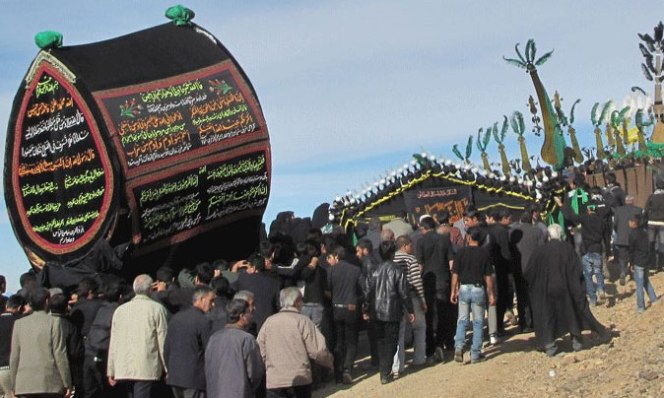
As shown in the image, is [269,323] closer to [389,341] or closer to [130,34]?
[389,341]

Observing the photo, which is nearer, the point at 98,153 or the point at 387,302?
the point at 387,302

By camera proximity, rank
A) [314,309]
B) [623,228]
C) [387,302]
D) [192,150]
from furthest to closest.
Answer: [623,228] < [192,150] < [314,309] < [387,302]

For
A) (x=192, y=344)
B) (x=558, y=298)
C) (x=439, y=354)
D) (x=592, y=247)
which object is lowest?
(x=439, y=354)

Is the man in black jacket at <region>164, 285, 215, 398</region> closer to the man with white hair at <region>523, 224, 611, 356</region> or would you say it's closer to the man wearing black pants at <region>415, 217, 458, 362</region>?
the man with white hair at <region>523, 224, 611, 356</region>

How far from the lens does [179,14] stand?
16578mm

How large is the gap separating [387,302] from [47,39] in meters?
5.12

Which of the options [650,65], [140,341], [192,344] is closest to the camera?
[192,344]

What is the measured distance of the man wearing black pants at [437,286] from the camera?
14836 mm

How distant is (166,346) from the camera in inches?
412

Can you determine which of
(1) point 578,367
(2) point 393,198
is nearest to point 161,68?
(1) point 578,367

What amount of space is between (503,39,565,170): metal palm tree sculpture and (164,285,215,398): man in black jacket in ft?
58.3

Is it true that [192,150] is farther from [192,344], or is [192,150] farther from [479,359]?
[192,344]

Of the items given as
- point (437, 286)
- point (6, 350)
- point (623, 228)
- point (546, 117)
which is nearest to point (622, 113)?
point (546, 117)

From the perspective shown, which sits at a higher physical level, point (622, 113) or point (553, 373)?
point (622, 113)
